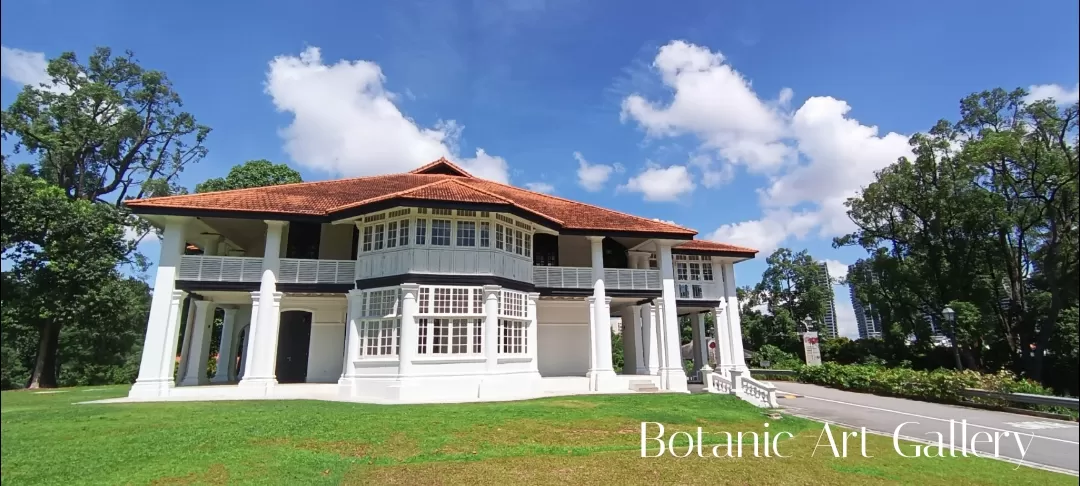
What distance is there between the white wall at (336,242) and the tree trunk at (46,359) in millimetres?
14895

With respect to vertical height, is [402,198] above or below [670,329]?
above

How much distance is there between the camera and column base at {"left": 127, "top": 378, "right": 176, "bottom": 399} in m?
16.1

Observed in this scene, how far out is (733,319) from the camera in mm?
23125

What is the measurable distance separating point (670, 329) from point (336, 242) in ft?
43.5

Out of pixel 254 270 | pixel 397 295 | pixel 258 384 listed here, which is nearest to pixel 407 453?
pixel 397 295

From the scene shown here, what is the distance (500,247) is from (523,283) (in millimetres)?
1557

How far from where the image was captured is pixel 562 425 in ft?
36.6

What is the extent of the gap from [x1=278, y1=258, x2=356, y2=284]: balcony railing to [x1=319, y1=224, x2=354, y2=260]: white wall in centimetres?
172

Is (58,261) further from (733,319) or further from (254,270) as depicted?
(733,319)

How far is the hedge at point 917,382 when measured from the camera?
16.2 m

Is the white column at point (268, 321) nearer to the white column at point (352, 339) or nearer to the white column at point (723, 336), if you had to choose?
the white column at point (352, 339)

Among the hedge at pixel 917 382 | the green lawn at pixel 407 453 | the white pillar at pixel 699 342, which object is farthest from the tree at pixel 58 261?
the hedge at pixel 917 382

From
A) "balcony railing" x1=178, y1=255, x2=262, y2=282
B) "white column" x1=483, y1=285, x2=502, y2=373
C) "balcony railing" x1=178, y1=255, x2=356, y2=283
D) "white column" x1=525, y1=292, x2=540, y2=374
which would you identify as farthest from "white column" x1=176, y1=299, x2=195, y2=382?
"white column" x1=525, y1=292, x2=540, y2=374

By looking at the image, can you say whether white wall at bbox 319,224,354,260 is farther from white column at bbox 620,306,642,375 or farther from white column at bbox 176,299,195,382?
white column at bbox 620,306,642,375
